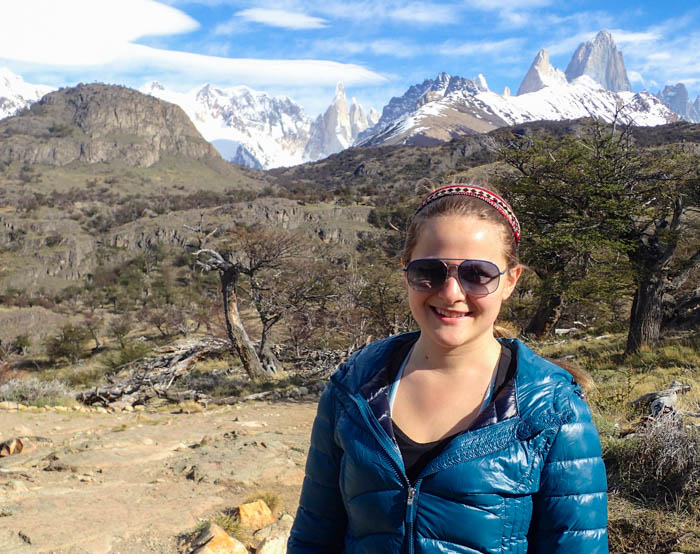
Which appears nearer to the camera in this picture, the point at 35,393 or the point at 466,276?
the point at 466,276

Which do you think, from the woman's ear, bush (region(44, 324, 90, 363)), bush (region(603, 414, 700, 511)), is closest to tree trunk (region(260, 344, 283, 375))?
bush (region(603, 414, 700, 511))

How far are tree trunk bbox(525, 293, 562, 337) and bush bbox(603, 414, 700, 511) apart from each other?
913 cm

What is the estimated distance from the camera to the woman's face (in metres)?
1.33

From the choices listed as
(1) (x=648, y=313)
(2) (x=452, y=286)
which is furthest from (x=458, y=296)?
(1) (x=648, y=313)

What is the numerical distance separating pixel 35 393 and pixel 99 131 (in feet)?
396

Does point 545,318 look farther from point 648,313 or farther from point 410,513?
point 410,513

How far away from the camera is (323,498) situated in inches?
57.4

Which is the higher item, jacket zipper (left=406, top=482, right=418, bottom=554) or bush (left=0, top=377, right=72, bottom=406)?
jacket zipper (left=406, top=482, right=418, bottom=554)

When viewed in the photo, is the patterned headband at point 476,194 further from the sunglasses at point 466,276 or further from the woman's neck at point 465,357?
the woman's neck at point 465,357

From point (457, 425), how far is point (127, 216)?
8115 cm

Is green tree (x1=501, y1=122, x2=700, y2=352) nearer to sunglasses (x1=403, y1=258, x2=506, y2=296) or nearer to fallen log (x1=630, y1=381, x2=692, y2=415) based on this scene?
fallen log (x1=630, y1=381, x2=692, y2=415)

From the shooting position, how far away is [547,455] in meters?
1.20

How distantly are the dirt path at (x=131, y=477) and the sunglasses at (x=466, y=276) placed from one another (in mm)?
2830

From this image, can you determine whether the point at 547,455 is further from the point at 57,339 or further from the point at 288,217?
Result: the point at 288,217
